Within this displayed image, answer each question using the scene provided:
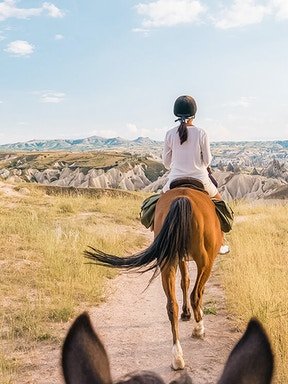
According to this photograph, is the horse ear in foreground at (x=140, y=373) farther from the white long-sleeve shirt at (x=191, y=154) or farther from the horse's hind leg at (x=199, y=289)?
the white long-sleeve shirt at (x=191, y=154)

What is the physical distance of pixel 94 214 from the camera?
20031mm

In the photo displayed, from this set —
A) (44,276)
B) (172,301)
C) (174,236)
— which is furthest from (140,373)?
(44,276)

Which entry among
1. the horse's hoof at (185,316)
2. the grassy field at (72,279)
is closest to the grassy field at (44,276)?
the grassy field at (72,279)

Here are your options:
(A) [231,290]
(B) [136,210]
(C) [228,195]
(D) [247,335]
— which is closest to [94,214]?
(B) [136,210]

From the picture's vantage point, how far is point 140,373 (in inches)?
70.9

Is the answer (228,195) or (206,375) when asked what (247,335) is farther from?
(228,195)

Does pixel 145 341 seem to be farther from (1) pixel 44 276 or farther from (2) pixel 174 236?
(1) pixel 44 276

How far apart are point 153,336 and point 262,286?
6.28 feet

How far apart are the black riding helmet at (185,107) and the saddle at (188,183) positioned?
824 mm

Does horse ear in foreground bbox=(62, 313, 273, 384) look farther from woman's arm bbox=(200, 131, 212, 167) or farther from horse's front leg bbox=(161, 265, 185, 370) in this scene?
woman's arm bbox=(200, 131, 212, 167)

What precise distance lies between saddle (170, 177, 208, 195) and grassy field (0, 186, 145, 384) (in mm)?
2554

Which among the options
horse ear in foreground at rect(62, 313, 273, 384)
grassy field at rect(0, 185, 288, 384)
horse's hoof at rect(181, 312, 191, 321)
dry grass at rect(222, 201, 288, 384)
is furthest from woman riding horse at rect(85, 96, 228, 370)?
horse ear in foreground at rect(62, 313, 273, 384)

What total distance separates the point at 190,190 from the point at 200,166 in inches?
25.6

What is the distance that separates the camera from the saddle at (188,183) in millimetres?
6723
